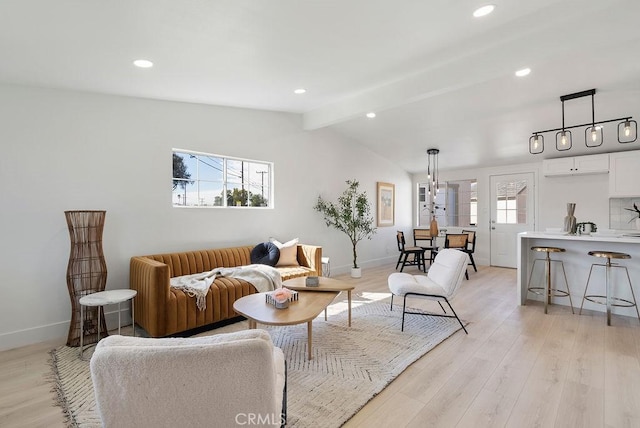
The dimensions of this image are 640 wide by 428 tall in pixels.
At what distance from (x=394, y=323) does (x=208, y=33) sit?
3.19m

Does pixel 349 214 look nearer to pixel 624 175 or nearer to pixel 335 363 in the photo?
pixel 335 363

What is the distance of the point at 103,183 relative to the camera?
333 cm

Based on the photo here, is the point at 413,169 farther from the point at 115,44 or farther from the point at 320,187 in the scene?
the point at 115,44

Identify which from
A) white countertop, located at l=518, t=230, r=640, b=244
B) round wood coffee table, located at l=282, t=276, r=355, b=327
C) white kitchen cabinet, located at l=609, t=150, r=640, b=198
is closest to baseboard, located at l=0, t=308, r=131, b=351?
round wood coffee table, located at l=282, t=276, r=355, b=327

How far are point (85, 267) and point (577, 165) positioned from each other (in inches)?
288

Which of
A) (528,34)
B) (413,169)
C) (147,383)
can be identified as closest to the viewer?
(147,383)

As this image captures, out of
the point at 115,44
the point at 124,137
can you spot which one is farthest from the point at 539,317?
the point at 124,137

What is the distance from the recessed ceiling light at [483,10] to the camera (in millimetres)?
2240

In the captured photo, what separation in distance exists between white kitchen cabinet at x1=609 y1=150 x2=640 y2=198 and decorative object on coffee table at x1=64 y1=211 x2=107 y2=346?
724cm

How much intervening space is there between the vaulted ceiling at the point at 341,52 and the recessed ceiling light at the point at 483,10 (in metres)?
0.05

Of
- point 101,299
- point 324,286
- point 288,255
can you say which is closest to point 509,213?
point 288,255

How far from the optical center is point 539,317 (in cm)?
356

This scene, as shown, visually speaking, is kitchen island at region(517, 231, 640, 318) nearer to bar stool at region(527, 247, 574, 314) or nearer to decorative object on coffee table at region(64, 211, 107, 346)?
bar stool at region(527, 247, 574, 314)

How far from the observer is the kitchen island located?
352 centimetres
